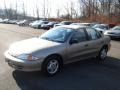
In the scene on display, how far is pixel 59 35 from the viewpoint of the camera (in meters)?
7.54

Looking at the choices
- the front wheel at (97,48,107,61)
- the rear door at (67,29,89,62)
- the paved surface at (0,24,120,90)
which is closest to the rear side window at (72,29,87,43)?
the rear door at (67,29,89,62)

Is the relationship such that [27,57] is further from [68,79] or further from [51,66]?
[68,79]

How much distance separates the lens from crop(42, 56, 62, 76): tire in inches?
256

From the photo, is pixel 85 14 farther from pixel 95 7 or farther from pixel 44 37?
pixel 44 37

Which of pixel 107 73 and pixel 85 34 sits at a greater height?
pixel 85 34

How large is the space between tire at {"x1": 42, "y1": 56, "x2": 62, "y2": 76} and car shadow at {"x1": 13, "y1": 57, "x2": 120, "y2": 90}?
0.15 m

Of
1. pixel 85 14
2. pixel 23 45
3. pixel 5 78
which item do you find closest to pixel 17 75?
pixel 5 78

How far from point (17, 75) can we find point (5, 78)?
1.37ft

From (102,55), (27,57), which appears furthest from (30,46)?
(102,55)

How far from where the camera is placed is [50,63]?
6.64 m

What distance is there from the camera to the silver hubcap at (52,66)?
6.62 m

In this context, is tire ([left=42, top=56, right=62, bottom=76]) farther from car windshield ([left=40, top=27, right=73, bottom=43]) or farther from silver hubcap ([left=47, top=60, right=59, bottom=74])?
car windshield ([left=40, top=27, right=73, bottom=43])

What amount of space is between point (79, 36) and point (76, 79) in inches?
72.4

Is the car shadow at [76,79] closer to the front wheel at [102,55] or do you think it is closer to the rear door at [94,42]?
the rear door at [94,42]
